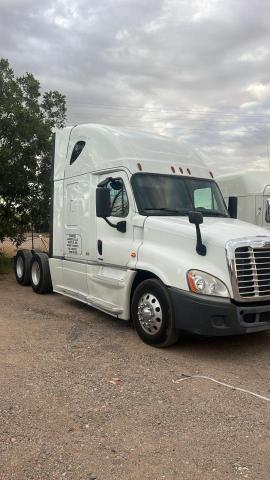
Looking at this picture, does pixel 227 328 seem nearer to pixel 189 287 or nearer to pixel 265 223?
pixel 189 287

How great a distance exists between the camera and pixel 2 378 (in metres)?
4.91

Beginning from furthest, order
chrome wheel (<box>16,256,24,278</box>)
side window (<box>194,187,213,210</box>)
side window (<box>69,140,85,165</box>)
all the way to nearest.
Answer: chrome wheel (<box>16,256,24,278</box>), side window (<box>69,140,85,165</box>), side window (<box>194,187,213,210</box>)

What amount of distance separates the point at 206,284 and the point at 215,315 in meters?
0.39

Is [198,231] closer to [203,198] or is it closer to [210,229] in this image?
[210,229]

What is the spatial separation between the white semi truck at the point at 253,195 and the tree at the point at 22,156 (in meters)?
5.94

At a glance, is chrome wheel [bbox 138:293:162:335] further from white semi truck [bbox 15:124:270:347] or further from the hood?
the hood

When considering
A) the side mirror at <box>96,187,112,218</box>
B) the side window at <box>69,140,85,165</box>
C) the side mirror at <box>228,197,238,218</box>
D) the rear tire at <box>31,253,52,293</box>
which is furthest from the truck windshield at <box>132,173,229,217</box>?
the rear tire at <box>31,253,52,293</box>

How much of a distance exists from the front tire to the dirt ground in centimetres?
17

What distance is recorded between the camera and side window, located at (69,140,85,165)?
820 cm

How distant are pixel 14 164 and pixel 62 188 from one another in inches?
182

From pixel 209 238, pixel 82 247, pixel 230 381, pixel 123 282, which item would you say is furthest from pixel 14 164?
pixel 230 381

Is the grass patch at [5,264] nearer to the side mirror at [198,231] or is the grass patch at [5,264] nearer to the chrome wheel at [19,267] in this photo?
the chrome wheel at [19,267]

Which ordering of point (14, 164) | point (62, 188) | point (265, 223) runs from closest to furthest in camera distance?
1. point (62, 188)
2. point (14, 164)
3. point (265, 223)

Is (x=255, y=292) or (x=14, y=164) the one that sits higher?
(x=14, y=164)
